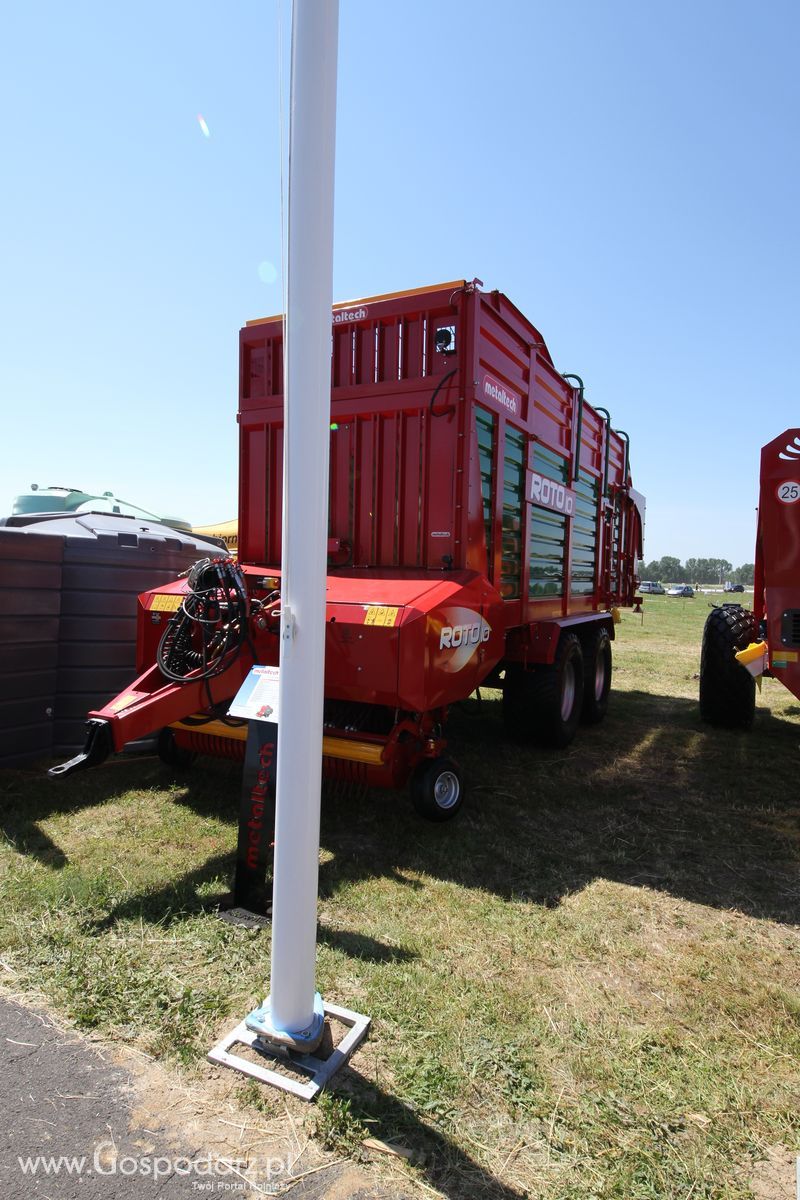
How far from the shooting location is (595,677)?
7.30 meters

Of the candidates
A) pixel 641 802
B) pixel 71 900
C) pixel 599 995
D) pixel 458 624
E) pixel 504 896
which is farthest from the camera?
pixel 641 802

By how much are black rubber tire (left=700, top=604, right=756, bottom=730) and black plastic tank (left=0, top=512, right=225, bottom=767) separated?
16.5 ft

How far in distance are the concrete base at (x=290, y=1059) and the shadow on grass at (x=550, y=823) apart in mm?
587

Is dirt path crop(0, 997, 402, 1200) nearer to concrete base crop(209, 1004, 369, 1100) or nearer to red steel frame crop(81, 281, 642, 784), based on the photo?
concrete base crop(209, 1004, 369, 1100)

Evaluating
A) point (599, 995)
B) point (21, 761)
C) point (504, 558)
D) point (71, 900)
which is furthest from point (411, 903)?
point (21, 761)

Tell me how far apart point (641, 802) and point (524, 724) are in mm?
1263

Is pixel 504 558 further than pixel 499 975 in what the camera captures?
Yes

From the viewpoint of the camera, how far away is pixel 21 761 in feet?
16.0

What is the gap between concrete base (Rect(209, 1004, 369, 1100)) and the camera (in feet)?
6.61

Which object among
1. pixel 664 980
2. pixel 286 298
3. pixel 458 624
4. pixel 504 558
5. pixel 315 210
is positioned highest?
pixel 315 210

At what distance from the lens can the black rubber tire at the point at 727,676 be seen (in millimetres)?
6832

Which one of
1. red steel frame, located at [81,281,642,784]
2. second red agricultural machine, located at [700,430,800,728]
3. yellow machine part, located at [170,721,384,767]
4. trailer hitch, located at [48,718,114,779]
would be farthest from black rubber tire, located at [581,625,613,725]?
trailer hitch, located at [48,718,114,779]

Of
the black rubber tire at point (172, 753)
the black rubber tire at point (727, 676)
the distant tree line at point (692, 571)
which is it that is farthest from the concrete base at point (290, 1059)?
the distant tree line at point (692, 571)

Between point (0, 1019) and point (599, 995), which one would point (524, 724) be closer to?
point (599, 995)
